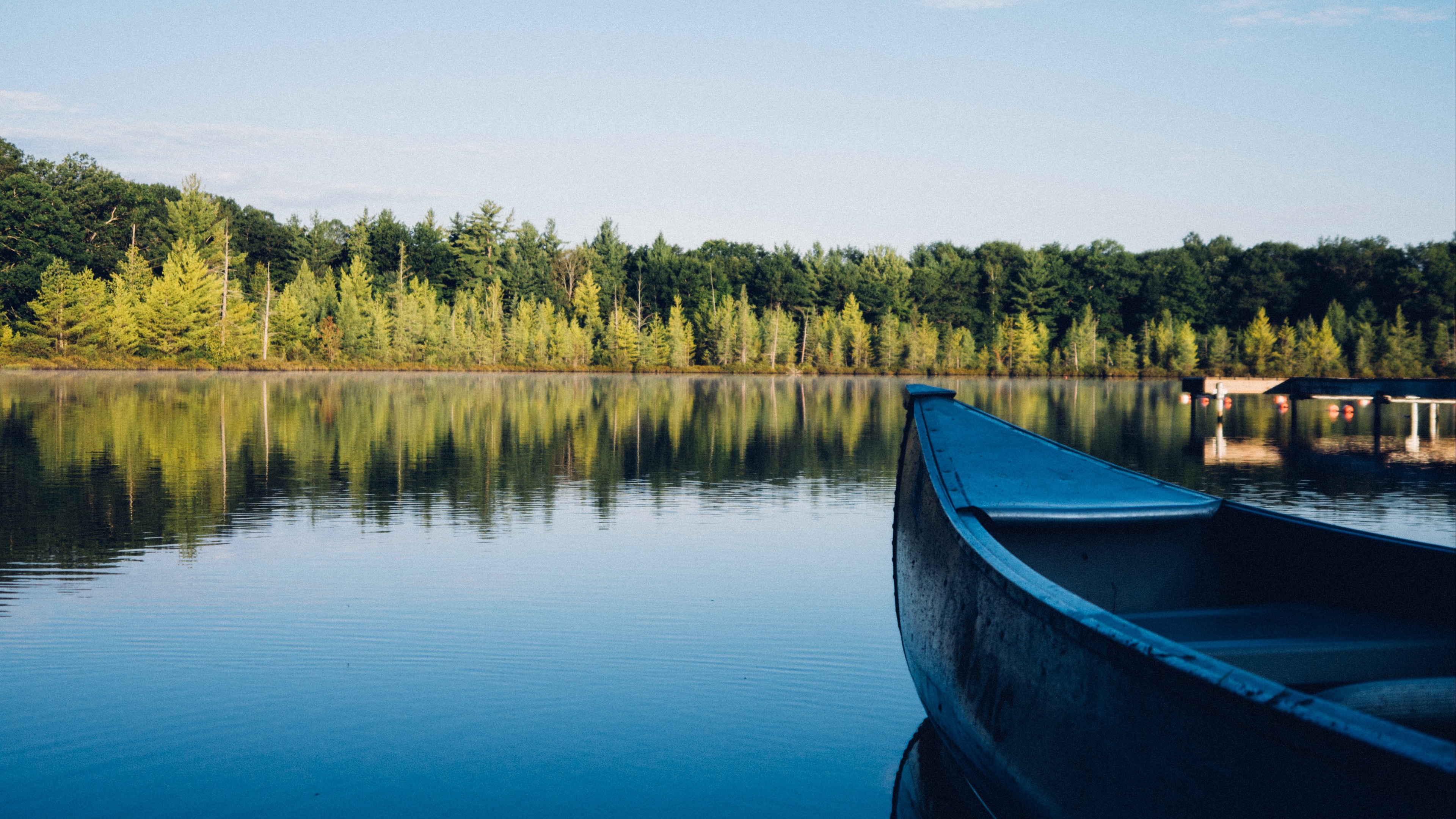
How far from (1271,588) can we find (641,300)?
9263cm

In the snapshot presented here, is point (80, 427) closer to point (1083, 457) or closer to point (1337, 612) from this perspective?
point (1083, 457)

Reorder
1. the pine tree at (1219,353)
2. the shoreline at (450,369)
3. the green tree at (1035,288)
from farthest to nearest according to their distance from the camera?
the green tree at (1035,288), the pine tree at (1219,353), the shoreline at (450,369)

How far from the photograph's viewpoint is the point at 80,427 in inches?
872

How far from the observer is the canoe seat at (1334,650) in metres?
4.55

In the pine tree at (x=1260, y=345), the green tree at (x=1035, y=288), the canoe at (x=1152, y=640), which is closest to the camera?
the canoe at (x=1152, y=640)

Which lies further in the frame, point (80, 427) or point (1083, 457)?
point (80, 427)

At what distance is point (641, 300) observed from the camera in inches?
3826

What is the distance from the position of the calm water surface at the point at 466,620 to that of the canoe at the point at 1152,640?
1083 millimetres

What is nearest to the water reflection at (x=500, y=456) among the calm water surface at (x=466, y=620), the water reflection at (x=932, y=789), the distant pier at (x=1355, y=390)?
the calm water surface at (x=466, y=620)

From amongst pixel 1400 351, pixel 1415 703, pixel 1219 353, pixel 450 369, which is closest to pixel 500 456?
pixel 1415 703

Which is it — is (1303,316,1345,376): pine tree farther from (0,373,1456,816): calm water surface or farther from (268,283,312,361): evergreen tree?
(268,283,312,361): evergreen tree

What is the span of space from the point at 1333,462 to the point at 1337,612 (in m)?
16.7

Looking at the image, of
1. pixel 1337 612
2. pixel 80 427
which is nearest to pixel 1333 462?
pixel 1337 612

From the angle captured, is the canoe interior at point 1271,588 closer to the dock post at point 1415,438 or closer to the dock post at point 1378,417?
the dock post at point 1415,438
